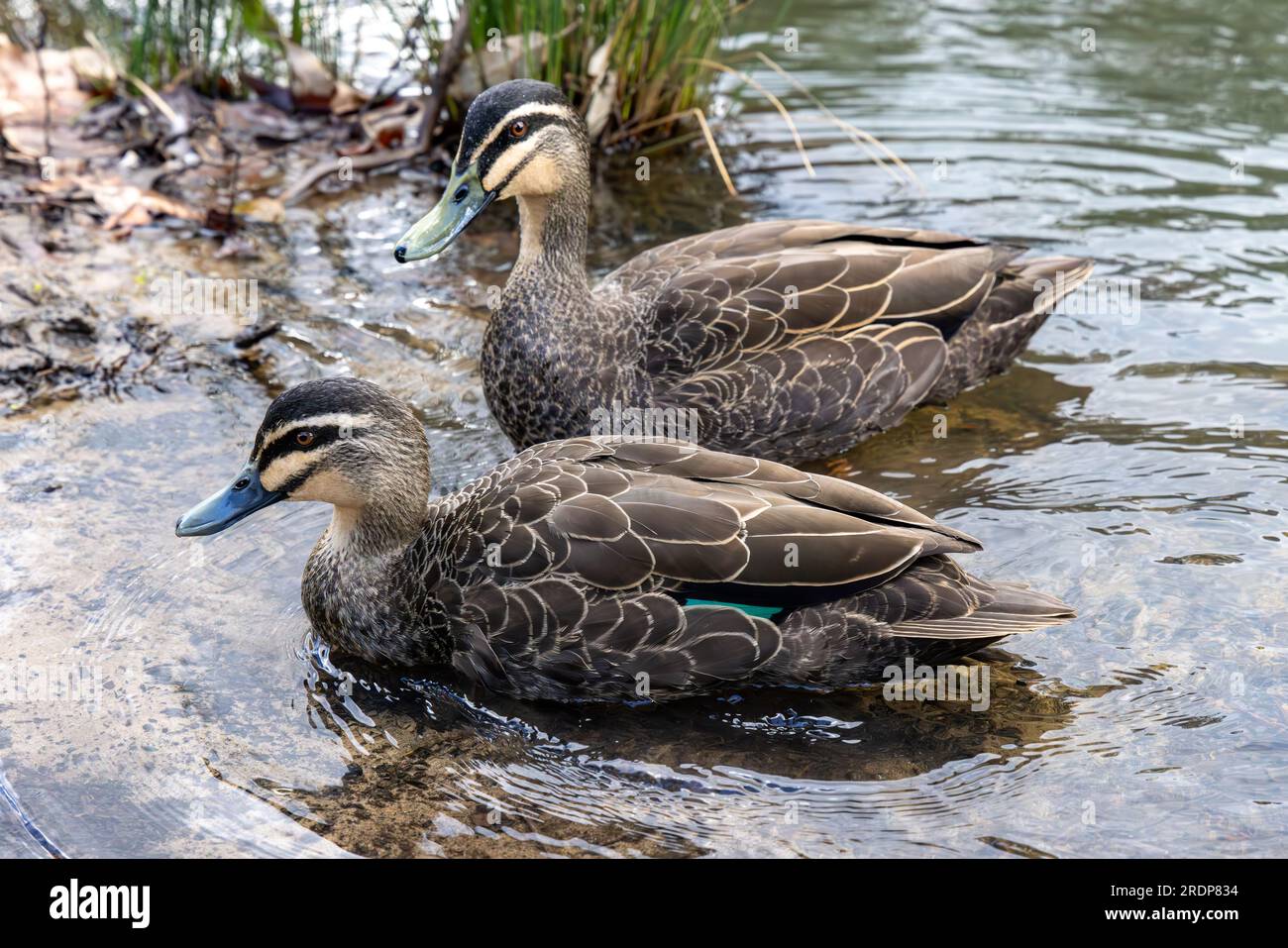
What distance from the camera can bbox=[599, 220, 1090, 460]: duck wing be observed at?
263 inches

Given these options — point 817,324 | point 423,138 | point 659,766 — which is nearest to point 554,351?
point 817,324

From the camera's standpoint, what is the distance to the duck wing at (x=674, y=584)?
502 centimetres

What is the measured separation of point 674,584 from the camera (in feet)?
16.5

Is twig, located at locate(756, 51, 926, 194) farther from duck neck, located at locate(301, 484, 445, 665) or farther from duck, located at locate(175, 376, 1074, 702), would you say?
duck neck, located at locate(301, 484, 445, 665)

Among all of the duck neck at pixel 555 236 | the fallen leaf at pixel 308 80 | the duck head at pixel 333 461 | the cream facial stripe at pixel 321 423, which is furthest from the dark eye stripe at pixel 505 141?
the fallen leaf at pixel 308 80

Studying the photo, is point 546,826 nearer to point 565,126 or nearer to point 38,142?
point 565,126

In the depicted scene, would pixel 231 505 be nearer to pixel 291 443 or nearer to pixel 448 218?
pixel 291 443

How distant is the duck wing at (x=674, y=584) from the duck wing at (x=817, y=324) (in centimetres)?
151

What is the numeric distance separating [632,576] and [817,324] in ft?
7.51

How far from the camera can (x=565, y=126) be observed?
270 inches
